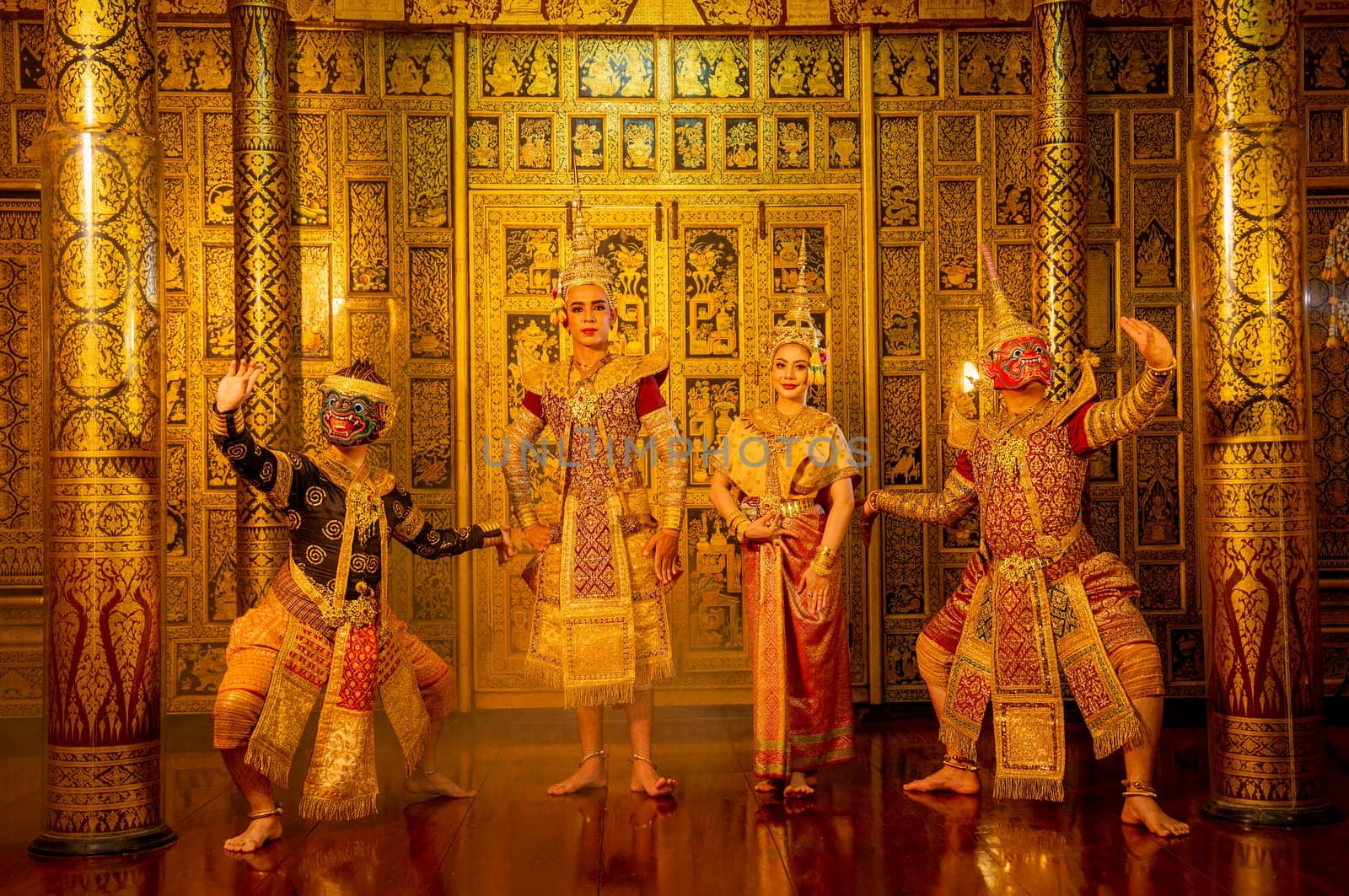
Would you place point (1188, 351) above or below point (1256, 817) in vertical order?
above

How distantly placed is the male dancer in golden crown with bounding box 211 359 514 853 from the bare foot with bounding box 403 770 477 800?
0.05ft

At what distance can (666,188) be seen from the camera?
6.34m

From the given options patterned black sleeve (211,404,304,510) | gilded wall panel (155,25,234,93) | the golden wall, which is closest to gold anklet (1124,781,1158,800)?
the golden wall

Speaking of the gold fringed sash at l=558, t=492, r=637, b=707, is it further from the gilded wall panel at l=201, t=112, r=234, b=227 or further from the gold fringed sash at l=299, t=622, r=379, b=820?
the gilded wall panel at l=201, t=112, r=234, b=227

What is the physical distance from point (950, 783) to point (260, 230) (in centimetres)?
400

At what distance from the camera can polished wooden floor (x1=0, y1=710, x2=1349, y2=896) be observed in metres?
3.48

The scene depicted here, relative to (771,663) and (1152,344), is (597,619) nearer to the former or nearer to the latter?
(771,663)

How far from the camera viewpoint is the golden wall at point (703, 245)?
6191 millimetres

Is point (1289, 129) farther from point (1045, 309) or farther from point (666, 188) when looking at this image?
point (666, 188)

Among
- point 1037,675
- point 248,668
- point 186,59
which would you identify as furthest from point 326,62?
point 1037,675

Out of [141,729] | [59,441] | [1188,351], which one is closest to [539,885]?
[141,729]

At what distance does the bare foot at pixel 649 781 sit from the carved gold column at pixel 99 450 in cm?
162

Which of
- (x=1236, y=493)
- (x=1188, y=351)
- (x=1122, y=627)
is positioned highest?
(x=1188, y=351)

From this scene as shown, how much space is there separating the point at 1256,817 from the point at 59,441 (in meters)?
4.01
